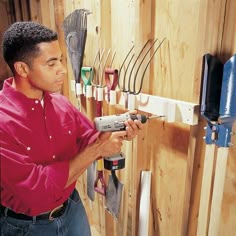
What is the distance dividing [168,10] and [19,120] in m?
0.75

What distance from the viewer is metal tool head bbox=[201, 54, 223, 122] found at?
2.82 ft

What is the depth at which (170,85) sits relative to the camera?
111cm

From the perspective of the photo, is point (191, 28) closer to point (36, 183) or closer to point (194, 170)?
point (194, 170)

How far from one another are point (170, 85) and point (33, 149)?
63 cm

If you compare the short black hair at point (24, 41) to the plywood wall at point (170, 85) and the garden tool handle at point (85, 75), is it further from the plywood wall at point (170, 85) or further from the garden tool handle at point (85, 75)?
the garden tool handle at point (85, 75)

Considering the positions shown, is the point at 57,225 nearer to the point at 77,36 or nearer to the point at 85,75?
the point at 85,75

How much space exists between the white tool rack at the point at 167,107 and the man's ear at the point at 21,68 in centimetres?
49

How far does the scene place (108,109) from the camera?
1.56 metres

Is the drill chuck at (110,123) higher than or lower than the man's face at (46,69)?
lower

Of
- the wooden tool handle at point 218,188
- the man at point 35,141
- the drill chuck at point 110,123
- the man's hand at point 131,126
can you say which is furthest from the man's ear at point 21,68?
the wooden tool handle at point 218,188

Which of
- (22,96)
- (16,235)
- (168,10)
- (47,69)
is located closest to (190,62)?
(168,10)

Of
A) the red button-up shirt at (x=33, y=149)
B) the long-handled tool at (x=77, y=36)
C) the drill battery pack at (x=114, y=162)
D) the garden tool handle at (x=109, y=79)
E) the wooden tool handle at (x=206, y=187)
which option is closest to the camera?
the red button-up shirt at (x=33, y=149)

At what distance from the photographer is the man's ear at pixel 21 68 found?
36.7 inches

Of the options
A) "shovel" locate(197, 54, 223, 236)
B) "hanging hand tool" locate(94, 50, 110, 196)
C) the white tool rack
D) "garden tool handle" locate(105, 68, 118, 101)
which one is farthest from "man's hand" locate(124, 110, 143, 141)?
"hanging hand tool" locate(94, 50, 110, 196)
